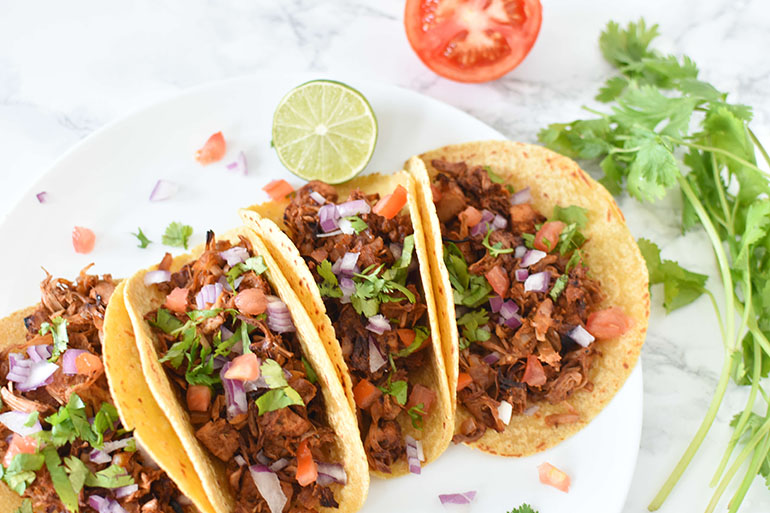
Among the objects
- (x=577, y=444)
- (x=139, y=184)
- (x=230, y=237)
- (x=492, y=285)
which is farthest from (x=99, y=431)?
(x=577, y=444)

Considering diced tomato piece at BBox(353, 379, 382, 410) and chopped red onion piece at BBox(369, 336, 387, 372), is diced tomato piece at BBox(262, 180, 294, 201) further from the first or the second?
diced tomato piece at BBox(353, 379, 382, 410)

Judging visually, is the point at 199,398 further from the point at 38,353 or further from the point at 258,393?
the point at 38,353

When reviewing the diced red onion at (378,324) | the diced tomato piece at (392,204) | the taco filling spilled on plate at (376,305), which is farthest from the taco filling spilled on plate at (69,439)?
the diced tomato piece at (392,204)

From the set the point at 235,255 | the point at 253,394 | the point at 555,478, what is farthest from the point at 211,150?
the point at 555,478

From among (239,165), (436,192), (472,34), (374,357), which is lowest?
(374,357)

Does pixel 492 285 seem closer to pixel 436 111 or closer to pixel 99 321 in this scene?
pixel 436 111

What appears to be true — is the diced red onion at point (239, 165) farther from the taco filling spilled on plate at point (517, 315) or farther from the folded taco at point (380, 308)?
the taco filling spilled on plate at point (517, 315)
